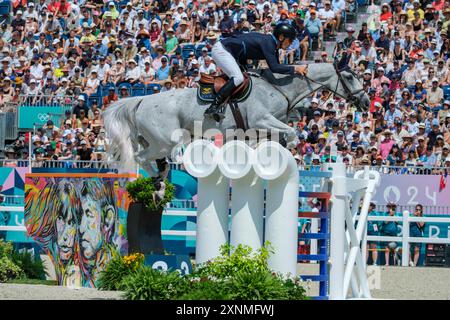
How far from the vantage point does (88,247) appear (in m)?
11.7

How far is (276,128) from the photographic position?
1302 cm

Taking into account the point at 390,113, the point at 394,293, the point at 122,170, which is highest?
the point at 390,113

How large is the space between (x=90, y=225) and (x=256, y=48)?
9.57 feet

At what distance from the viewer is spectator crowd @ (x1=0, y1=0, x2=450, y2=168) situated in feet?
61.7

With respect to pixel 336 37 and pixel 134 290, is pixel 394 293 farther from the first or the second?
pixel 336 37

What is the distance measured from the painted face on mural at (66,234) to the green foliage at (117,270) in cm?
79

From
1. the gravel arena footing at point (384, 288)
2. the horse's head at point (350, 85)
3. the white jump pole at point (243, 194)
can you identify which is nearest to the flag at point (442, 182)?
the gravel arena footing at point (384, 288)

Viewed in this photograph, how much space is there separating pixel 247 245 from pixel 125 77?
12908 millimetres

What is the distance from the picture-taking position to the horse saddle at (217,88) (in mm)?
13156

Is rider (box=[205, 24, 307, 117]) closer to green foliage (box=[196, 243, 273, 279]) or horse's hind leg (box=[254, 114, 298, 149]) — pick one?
horse's hind leg (box=[254, 114, 298, 149])

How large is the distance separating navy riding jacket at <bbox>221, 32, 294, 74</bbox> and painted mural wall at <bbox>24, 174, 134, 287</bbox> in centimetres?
217

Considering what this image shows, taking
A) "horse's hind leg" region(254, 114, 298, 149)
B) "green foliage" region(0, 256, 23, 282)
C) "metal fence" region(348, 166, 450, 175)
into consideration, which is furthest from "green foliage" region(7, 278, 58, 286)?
"metal fence" region(348, 166, 450, 175)

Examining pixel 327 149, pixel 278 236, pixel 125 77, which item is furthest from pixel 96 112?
pixel 278 236

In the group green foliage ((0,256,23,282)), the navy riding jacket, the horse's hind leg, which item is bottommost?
green foliage ((0,256,23,282))
